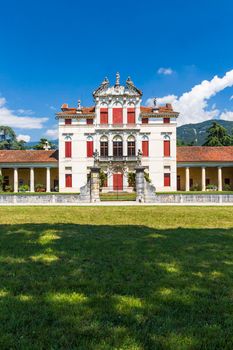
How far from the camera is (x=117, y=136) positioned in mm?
38656

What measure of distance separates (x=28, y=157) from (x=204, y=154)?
23.5 m

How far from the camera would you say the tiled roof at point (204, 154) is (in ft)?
130

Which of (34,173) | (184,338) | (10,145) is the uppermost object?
(10,145)

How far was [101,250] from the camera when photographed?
20.5 ft

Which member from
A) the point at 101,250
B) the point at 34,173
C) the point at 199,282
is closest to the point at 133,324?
the point at 199,282

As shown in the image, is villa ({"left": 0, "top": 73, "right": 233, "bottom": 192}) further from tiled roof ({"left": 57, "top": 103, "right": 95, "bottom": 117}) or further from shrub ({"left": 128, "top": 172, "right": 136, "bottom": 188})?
shrub ({"left": 128, "top": 172, "right": 136, "bottom": 188})

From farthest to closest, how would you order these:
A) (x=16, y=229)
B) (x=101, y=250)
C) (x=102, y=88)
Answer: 1. (x=102, y=88)
2. (x=16, y=229)
3. (x=101, y=250)

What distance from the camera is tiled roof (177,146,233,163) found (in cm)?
3969

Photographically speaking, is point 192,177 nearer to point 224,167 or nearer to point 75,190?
point 224,167

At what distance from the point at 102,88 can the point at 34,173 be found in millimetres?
15092

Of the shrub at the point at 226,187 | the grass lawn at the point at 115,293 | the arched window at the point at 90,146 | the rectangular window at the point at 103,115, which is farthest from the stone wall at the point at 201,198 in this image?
the shrub at the point at 226,187

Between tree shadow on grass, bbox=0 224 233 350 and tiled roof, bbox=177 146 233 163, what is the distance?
34.1 m

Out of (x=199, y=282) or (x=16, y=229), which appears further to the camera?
(x=16, y=229)

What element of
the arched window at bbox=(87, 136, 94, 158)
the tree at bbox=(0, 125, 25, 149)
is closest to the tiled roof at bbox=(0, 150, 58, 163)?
the arched window at bbox=(87, 136, 94, 158)
